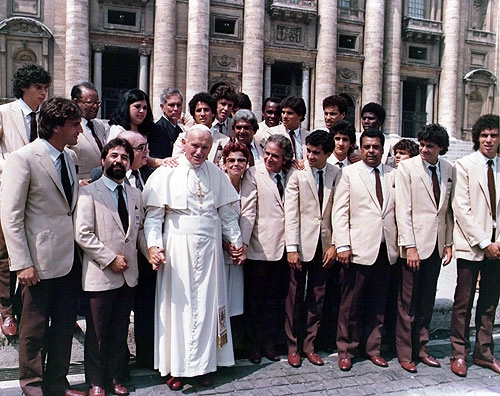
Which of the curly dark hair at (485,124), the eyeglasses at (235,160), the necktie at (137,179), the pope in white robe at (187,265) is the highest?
the curly dark hair at (485,124)

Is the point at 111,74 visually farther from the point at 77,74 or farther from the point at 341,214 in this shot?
the point at 341,214

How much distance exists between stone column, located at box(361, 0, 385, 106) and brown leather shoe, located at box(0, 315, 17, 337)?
1152 inches

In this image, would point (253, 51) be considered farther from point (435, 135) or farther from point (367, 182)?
point (367, 182)

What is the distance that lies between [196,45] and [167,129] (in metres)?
22.5

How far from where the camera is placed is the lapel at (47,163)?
13.7ft

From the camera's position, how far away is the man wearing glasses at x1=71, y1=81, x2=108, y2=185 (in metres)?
5.48

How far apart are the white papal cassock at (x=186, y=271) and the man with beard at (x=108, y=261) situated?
26 cm

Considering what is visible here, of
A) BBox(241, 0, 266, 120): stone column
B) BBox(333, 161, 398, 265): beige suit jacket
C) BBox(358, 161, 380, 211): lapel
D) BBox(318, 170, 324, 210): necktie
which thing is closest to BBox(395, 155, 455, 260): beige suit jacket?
BBox(333, 161, 398, 265): beige suit jacket

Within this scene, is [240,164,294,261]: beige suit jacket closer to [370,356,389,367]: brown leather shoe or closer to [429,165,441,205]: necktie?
[370,356,389,367]: brown leather shoe

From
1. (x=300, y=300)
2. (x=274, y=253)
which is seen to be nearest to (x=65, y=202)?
(x=274, y=253)

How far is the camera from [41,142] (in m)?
4.26

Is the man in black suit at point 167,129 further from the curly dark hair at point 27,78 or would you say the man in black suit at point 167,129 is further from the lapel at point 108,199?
the lapel at point 108,199

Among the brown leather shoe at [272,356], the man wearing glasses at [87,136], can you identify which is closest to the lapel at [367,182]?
the brown leather shoe at [272,356]

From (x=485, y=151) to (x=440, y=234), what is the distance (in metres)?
1.10
